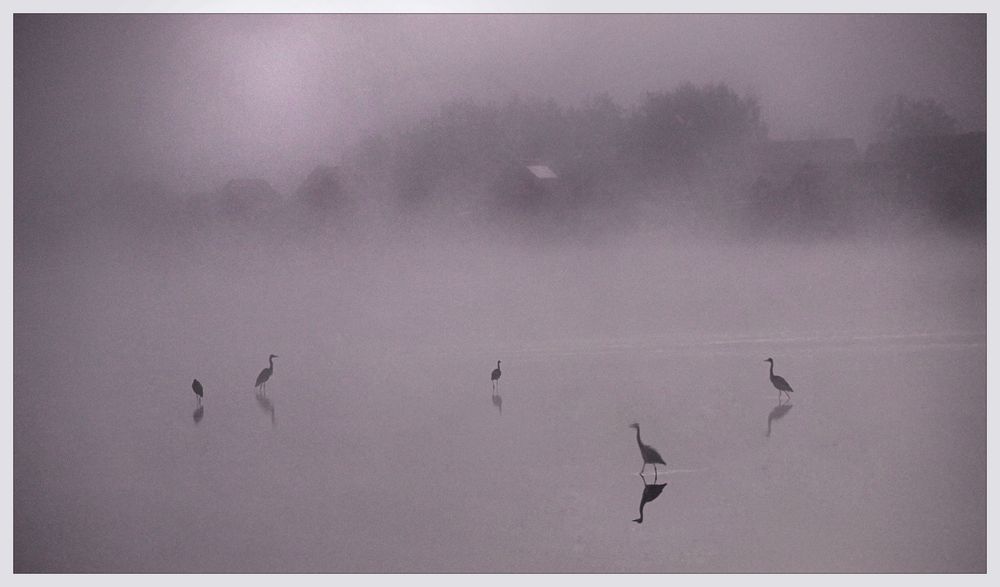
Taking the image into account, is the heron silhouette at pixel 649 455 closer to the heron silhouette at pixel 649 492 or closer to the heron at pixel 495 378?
the heron silhouette at pixel 649 492

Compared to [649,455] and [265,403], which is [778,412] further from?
[265,403]

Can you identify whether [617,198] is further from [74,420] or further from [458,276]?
[74,420]

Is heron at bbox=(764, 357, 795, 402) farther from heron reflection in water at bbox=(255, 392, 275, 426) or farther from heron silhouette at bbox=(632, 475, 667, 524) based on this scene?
heron reflection in water at bbox=(255, 392, 275, 426)

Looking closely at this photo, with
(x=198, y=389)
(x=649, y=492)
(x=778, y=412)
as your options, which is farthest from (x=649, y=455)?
(x=198, y=389)

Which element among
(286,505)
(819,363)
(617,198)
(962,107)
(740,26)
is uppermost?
(740,26)

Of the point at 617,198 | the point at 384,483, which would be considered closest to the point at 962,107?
the point at 617,198

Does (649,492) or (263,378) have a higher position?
(263,378)

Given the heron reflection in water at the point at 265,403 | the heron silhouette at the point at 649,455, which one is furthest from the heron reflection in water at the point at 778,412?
the heron reflection in water at the point at 265,403

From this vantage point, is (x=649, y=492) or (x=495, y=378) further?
(x=495, y=378)
